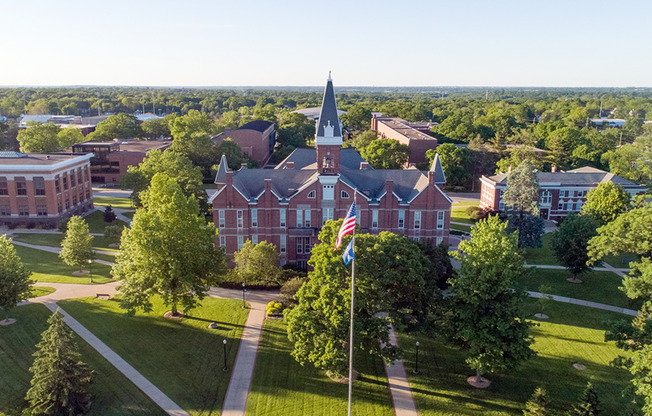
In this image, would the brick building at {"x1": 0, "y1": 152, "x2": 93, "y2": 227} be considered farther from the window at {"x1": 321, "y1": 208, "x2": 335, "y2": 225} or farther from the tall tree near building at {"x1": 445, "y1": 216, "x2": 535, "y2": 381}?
the tall tree near building at {"x1": 445, "y1": 216, "x2": 535, "y2": 381}

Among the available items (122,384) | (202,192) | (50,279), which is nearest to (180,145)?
(202,192)

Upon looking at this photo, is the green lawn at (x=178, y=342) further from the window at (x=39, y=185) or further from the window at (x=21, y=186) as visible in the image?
the window at (x=21, y=186)

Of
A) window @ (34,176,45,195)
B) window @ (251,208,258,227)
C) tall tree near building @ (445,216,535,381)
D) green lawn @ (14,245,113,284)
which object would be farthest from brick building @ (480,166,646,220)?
window @ (34,176,45,195)

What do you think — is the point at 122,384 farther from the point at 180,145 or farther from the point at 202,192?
the point at 180,145

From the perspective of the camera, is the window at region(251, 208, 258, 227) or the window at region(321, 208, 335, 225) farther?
the window at region(251, 208, 258, 227)

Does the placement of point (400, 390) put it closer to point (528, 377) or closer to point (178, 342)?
point (528, 377)

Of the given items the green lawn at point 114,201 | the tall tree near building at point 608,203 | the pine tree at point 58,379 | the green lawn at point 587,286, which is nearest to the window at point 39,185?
the green lawn at point 114,201

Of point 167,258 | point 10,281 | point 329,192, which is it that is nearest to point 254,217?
point 329,192
